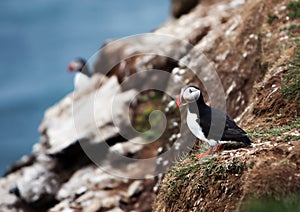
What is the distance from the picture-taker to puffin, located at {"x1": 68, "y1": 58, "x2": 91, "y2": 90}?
17.2m

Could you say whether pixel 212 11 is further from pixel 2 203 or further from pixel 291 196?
pixel 291 196

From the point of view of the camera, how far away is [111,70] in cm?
1662

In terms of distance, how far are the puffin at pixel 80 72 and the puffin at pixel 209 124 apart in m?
9.30

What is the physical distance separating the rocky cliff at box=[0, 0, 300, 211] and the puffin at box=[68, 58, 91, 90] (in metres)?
0.34

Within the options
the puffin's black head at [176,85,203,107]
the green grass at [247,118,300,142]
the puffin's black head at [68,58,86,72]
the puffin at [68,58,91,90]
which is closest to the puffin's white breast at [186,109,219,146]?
the puffin's black head at [176,85,203,107]

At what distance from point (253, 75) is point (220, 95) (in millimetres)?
810

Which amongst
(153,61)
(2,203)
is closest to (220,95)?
(153,61)

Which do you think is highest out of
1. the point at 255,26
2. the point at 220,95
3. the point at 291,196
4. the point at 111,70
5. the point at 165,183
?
the point at 111,70

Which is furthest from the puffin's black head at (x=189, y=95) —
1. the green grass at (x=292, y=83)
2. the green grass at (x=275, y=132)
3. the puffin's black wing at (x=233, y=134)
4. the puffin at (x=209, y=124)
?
the green grass at (x=292, y=83)

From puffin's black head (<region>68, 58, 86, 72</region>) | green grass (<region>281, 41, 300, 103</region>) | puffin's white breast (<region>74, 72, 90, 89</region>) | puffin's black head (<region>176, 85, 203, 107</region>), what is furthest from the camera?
puffin's black head (<region>68, 58, 86, 72</region>)

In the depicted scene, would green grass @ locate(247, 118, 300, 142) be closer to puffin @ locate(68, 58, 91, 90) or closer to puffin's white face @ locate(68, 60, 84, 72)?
puffin @ locate(68, 58, 91, 90)

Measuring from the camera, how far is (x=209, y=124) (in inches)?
303

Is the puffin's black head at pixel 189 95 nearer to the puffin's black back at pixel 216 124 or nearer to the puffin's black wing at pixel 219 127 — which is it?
the puffin's black back at pixel 216 124

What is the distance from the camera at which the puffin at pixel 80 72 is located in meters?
17.2
